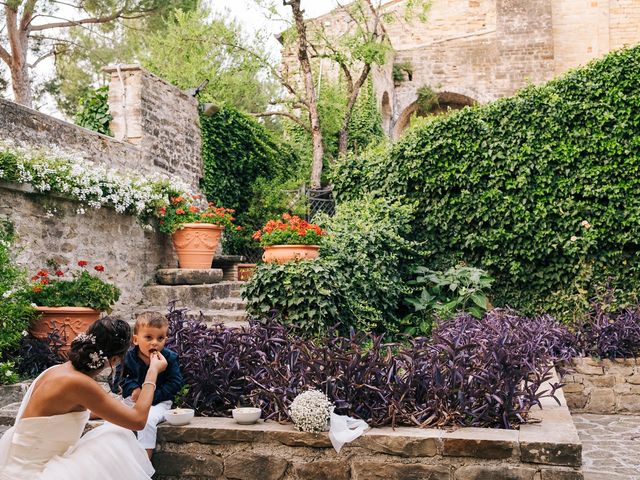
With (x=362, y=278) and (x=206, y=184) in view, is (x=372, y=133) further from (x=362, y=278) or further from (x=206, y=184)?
(x=362, y=278)

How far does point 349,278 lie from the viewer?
6938 millimetres

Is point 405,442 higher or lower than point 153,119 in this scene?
lower

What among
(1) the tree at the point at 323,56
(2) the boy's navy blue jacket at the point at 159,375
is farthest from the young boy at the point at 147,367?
(1) the tree at the point at 323,56

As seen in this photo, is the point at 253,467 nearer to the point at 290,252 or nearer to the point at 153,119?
the point at 290,252

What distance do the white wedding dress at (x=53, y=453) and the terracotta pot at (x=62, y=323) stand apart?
2710mm

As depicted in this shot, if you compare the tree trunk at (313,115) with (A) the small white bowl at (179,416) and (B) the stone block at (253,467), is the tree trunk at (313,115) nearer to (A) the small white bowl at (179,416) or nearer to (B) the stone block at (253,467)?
(A) the small white bowl at (179,416)

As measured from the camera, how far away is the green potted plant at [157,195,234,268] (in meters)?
8.03

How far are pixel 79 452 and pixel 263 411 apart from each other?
4.41 feet

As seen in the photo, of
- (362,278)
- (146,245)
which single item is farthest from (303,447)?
(146,245)

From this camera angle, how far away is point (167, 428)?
3.70 m

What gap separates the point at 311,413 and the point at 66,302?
3.16 meters

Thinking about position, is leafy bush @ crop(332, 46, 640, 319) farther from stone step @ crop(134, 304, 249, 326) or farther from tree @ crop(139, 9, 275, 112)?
tree @ crop(139, 9, 275, 112)

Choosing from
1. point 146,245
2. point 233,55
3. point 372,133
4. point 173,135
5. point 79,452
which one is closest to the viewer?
point 79,452

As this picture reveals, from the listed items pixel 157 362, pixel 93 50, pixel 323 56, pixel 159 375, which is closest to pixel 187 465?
pixel 159 375
